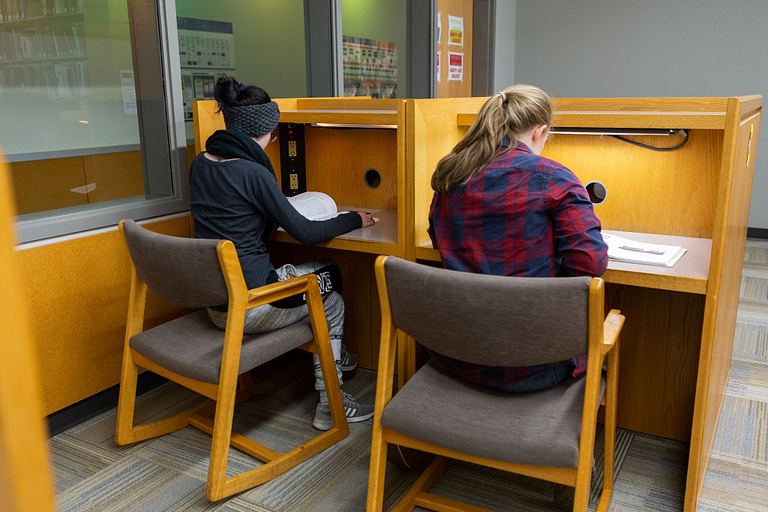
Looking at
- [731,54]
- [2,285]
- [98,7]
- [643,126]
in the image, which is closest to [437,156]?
[643,126]

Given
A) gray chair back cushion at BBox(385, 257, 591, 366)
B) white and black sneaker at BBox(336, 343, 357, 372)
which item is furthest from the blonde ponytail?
white and black sneaker at BBox(336, 343, 357, 372)

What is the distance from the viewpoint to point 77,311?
205 cm

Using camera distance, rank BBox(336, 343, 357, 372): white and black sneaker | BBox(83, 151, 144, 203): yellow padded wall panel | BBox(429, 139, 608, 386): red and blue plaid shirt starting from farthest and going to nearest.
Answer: BBox(336, 343, 357, 372): white and black sneaker, BBox(83, 151, 144, 203): yellow padded wall panel, BBox(429, 139, 608, 386): red and blue plaid shirt

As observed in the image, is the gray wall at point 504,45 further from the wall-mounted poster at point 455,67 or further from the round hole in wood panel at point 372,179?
the round hole in wood panel at point 372,179

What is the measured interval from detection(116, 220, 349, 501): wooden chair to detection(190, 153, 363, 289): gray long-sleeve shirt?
0.15 m

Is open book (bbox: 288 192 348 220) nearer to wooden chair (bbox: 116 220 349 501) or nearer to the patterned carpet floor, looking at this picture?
wooden chair (bbox: 116 220 349 501)

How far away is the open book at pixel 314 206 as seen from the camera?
6.90ft

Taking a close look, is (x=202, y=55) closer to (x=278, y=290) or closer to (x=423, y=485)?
(x=278, y=290)

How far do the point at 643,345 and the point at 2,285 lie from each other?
6.74 feet

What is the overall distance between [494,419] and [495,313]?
284 mm

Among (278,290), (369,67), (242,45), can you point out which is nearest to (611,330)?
(278,290)

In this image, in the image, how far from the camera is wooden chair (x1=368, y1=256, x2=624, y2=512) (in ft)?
3.72

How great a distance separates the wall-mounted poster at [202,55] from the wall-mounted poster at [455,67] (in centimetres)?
238

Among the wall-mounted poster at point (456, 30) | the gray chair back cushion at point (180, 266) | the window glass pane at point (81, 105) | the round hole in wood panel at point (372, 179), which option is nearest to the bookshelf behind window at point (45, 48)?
the window glass pane at point (81, 105)
